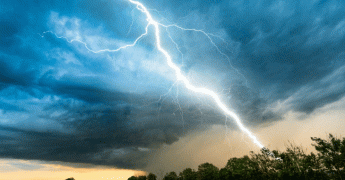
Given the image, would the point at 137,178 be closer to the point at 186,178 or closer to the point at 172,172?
the point at 172,172

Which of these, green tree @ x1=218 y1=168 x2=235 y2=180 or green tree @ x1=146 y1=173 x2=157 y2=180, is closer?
green tree @ x1=218 y1=168 x2=235 y2=180

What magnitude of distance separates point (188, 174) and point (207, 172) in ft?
37.2

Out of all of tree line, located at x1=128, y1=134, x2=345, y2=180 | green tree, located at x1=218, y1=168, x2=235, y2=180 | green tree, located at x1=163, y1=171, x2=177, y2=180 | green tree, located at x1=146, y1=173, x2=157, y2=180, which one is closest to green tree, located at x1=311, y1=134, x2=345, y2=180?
tree line, located at x1=128, y1=134, x2=345, y2=180

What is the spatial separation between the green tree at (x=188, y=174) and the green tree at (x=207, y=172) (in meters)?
2.78

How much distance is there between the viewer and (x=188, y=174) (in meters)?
66.4

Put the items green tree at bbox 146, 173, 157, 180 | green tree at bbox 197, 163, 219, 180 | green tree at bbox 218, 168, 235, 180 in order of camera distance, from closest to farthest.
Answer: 1. green tree at bbox 218, 168, 235, 180
2. green tree at bbox 197, 163, 219, 180
3. green tree at bbox 146, 173, 157, 180

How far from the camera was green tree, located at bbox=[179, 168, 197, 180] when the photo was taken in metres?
63.1

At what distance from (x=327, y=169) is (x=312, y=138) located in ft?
14.0

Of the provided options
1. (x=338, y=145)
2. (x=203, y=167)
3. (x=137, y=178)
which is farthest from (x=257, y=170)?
(x=137, y=178)

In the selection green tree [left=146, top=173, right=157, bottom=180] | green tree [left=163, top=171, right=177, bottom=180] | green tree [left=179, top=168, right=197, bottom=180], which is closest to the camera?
green tree [left=179, top=168, right=197, bottom=180]

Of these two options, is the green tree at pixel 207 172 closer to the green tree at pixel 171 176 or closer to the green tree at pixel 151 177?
the green tree at pixel 171 176

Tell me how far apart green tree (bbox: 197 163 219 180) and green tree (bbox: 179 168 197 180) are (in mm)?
2784

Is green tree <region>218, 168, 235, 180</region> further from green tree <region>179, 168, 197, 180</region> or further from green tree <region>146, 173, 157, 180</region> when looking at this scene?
green tree <region>146, 173, 157, 180</region>

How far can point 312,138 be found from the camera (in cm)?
2914
